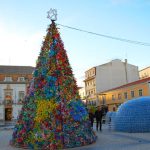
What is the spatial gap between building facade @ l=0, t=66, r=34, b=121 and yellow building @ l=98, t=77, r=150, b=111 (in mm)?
16259

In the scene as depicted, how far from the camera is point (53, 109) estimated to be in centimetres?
1276

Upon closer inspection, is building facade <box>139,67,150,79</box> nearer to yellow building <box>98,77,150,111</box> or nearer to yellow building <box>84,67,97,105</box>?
yellow building <box>84,67,97,105</box>

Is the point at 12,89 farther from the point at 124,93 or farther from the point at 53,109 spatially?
the point at 53,109

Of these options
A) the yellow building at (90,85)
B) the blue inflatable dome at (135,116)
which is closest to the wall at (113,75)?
the yellow building at (90,85)

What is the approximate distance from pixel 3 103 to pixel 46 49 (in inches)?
2094

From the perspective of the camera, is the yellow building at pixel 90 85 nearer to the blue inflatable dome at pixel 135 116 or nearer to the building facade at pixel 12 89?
the building facade at pixel 12 89

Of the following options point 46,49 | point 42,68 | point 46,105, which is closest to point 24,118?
point 46,105

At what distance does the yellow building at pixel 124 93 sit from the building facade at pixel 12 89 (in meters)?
16.3

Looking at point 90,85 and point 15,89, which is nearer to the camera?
point 15,89

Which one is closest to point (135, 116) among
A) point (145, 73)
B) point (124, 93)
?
point (124, 93)

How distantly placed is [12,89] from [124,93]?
24617mm

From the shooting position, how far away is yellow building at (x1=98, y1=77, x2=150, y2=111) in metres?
50.1

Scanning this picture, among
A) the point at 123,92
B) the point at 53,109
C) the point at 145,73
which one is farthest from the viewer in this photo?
the point at 145,73

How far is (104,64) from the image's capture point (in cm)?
6794
